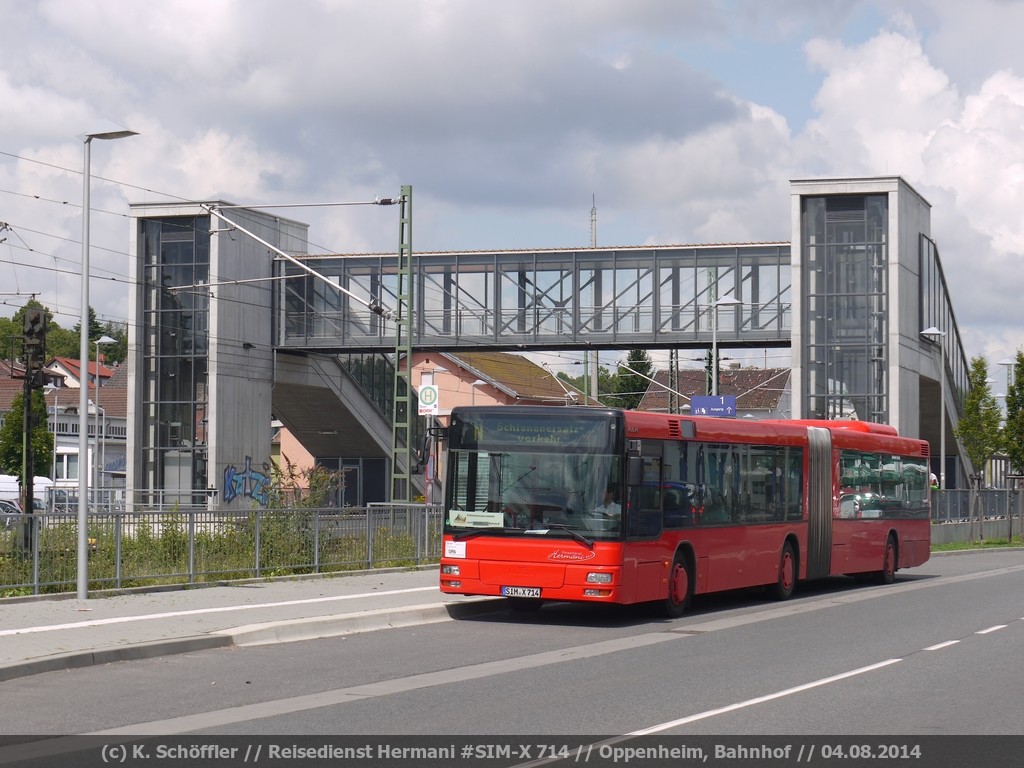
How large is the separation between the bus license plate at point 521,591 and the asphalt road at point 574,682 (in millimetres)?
421

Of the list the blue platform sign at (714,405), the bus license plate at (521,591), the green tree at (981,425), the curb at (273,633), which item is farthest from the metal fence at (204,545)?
the green tree at (981,425)

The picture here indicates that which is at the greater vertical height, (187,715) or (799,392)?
(799,392)

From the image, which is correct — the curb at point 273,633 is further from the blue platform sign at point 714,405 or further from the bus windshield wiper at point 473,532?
the blue platform sign at point 714,405

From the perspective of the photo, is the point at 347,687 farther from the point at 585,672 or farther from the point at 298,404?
the point at 298,404

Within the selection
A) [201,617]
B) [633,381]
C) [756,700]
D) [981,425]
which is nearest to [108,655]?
[201,617]

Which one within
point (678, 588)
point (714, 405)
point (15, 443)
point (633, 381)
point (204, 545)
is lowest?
point (678, 588)

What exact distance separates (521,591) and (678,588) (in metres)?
2.58

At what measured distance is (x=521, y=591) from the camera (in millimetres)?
17859

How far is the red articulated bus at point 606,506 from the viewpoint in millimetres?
17703

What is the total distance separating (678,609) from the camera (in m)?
19.2

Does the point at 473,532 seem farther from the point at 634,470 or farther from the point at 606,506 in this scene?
the point at 634,470

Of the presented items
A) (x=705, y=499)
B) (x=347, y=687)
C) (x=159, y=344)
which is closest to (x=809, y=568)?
(x=705, y=499)

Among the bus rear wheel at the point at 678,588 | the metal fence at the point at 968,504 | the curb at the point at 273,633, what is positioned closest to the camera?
the curb at the point at 273,633

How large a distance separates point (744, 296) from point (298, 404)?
1913 centimetres
